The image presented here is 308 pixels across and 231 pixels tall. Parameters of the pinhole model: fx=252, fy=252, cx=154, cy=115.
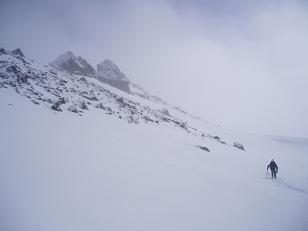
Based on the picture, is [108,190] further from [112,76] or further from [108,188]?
[112,76]

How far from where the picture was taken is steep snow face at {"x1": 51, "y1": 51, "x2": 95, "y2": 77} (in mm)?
71312

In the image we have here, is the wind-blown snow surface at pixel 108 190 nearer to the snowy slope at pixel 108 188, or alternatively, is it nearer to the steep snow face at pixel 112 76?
the snowy slope at pixel 108 188

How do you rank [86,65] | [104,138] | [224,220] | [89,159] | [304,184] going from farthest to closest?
[86,65] → [304,184] → [104,138] → [89,159] → [224,220]

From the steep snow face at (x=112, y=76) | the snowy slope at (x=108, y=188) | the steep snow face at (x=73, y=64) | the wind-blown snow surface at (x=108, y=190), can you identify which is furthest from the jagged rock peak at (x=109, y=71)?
the wind-blown snow surface at (x=108, y=190)

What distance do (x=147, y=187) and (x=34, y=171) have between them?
4767mm

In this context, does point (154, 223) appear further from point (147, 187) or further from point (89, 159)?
point (89, 159)

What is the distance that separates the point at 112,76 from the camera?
78312mm

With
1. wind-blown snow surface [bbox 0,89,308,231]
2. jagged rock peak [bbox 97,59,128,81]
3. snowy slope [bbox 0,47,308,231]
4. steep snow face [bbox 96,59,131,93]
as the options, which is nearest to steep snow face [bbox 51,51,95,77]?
steep snow face [bbox 96,59,131,93]

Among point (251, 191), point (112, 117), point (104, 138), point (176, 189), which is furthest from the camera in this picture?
point (112, 117)

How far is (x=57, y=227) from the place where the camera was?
A: 277 inches

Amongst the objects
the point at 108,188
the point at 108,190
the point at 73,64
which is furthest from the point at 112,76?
the point at 108,190

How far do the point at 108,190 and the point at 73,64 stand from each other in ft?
225

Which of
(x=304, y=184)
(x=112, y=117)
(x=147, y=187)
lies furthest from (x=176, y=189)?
(x=112, y=117)

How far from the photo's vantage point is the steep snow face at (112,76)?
76625 mm
